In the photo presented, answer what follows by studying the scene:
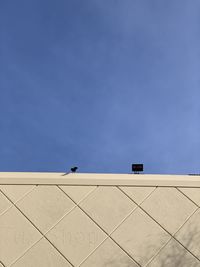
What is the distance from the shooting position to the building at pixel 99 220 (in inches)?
406

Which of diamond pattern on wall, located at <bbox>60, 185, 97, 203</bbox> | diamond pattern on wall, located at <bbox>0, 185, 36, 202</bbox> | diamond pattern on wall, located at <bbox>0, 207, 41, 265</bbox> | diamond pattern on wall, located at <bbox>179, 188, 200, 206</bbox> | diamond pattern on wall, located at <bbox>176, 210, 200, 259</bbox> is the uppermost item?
diamond pattern on wall, located at <bbox>179, 188, 200, 206</bbox>

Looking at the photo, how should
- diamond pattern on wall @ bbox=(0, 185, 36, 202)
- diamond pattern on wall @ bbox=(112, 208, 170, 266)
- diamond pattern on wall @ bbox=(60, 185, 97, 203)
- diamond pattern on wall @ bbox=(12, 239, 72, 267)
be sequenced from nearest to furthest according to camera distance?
diamond pattern on wall @ bbox=(12, 239, 72, 267) → diamond pattern on wall @ bbox=(112, 208, 170, 266) → diamond pattern on wall @ bbox=(0, 185, 36, 202) → diamond pattern on wall @ bbox=(60, 185, 97, 203)

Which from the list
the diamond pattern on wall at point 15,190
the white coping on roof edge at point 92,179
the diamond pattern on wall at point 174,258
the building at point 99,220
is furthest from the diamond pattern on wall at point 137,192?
the diamond pattern on wall at point 15,190

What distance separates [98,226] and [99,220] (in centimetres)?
18

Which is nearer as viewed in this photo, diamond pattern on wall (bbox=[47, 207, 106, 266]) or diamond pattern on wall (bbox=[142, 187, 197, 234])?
diamond pattern on wall (bbox=[47, 207, 106, 266])

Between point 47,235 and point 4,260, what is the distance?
1177 mm

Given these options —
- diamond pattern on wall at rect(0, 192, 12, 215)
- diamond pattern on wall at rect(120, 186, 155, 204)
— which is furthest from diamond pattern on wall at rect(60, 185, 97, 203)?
diamond pattern on wall at rect(0, 192, 12, 215)

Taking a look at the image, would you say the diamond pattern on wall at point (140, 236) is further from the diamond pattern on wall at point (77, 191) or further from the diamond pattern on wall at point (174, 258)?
the diamond pattern on wall at point (77, 191)

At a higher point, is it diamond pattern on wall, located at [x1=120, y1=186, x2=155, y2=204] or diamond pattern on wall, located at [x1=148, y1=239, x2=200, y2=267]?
diamond pattern on wall, located at [x1=120, y1=186, x2=155, y2=204]

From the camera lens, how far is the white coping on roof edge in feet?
38.2

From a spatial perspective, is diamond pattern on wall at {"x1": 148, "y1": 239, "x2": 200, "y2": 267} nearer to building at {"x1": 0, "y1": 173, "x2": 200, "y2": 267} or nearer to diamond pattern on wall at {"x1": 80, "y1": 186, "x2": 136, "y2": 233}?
building at {"x1": 0, "y1": 173, "x2": 200, "y2": 267}

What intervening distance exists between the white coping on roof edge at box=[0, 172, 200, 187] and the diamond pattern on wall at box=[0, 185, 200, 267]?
0.14 meters

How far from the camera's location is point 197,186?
11.9 metres

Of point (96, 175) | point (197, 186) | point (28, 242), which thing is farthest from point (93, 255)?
point (197, 186)
